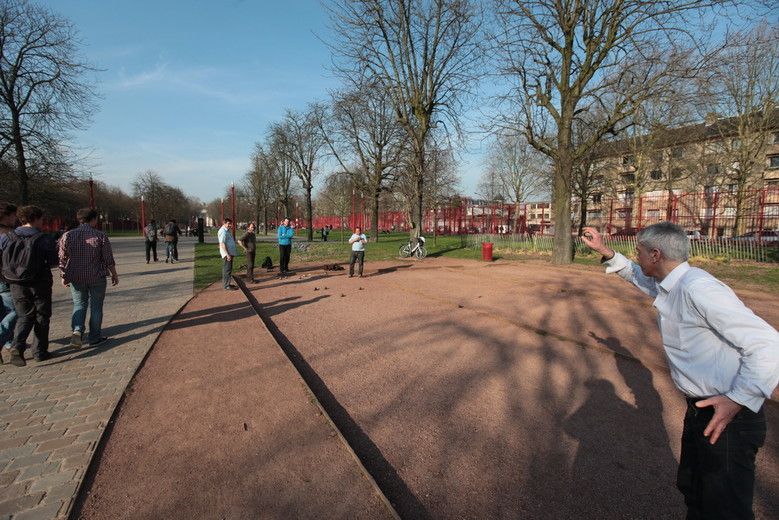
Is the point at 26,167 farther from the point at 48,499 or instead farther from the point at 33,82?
the point at 48,499

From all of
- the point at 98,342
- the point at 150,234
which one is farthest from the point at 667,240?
the point at 150,234

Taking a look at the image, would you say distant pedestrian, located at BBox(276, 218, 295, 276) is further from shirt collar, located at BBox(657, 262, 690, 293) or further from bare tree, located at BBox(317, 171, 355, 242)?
shirt collar, located at BBox(657, 262, 690, 293)

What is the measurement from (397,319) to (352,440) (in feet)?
13.8

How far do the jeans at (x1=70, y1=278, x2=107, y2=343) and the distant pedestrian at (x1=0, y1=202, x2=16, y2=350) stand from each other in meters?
0.66

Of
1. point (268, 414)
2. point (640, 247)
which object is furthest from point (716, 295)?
point (268, 414)

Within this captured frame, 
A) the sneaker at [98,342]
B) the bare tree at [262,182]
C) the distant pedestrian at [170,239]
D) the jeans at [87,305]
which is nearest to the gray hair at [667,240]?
the jeans at [87,305]

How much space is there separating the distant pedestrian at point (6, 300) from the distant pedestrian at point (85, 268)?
2.00 feet

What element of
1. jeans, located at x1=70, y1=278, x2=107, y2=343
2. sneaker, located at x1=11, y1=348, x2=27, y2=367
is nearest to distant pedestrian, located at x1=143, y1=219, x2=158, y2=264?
jeans, located at x1=70, y1=278, x2=107, y2=343

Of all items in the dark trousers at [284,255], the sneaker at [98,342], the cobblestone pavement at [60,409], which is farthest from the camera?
the dark trousers at [284,255]

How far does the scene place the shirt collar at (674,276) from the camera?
2086 mm

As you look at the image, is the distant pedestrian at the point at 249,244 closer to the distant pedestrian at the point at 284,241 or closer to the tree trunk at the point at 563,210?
the distant pedestrian at the point at 284,241

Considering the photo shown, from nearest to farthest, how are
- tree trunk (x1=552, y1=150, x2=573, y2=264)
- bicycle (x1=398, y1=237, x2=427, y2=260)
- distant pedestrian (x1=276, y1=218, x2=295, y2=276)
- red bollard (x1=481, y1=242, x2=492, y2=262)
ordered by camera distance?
1. distant pedestrian (x1=276, y1=218, x2=295, y2=276)
2. tree trunk (x1=552, y1=150, x2=573, y2=264)
3. red bollard (x1=481, y1=242, x2=492, y2=262)
4. bicycle (x1=398, y1=237, x2=427, y2=260)

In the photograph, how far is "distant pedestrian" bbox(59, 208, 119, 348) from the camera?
5.78m

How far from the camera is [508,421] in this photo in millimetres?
3820
